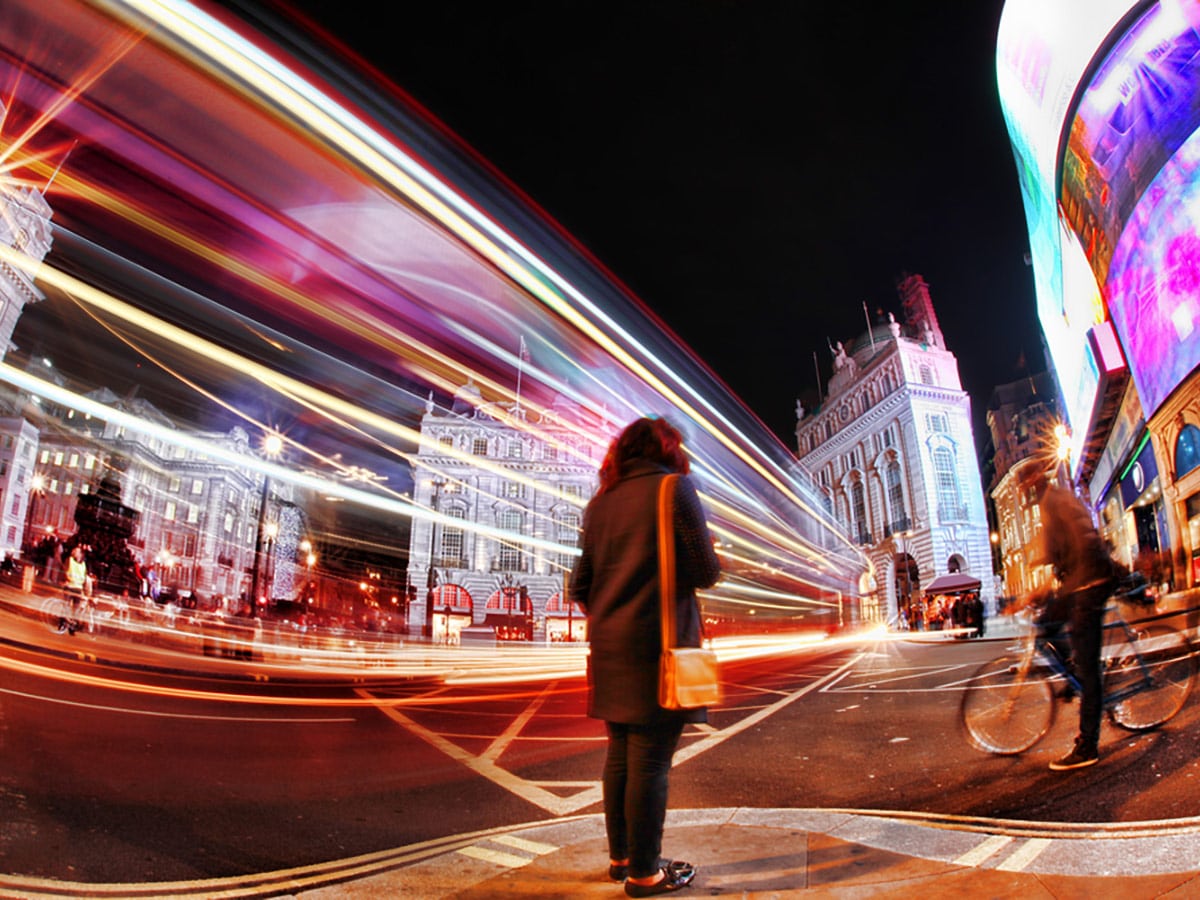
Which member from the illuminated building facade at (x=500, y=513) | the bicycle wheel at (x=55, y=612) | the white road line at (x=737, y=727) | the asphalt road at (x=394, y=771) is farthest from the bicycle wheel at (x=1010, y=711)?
the illuminated building facade at (x=500, y=513)

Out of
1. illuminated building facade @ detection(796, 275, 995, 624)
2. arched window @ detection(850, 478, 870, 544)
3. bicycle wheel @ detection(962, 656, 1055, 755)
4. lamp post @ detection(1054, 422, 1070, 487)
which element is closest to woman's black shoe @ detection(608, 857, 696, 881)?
bicycle wheel @ detection(962, 656, 1055, 755)

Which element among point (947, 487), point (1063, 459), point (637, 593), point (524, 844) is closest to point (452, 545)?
point (947, 487)

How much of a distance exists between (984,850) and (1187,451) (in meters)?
24.0

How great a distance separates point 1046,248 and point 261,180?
34.1m

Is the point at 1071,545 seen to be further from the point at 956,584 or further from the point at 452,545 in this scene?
the point at 452,545

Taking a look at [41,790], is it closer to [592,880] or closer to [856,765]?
[592,880]

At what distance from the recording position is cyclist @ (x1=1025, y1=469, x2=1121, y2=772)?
159 inches

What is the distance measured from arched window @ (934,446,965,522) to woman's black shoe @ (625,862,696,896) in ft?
172

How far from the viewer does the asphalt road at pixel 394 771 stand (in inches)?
122

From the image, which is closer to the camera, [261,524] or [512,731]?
[512,731]

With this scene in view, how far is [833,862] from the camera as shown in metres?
2.53

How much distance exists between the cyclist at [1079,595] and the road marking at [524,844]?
3311 millimetres

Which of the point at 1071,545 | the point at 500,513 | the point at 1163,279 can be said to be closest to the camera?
the point at 1071,545

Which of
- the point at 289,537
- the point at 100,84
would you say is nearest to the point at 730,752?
the point at 100,84
